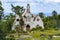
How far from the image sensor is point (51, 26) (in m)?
50.3

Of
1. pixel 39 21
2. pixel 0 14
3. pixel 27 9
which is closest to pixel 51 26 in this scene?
pixel 39 21

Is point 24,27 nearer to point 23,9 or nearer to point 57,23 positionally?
point 23,9

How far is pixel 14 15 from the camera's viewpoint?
4916cm

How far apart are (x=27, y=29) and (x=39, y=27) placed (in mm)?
2176

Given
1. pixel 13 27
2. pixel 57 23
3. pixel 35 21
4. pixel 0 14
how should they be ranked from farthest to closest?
pixel 57 23
pixel 35 21
pixel 13 27
pixel 0 14

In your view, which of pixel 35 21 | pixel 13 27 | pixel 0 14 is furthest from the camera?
pixel 35 21

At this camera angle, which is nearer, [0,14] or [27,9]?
[0,14]

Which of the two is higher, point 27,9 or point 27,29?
point 27,9

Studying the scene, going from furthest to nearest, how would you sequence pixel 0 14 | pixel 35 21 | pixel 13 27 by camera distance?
pixel 35 21 → pixel 13 27 → pixel 0 14

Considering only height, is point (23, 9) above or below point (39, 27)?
above

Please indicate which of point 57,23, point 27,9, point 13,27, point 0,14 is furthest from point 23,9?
point 0,14

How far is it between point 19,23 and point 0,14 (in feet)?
65.7

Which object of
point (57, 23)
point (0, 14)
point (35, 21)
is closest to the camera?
point (0, 14)

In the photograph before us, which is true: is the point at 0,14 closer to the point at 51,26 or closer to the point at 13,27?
the point at 13,27
